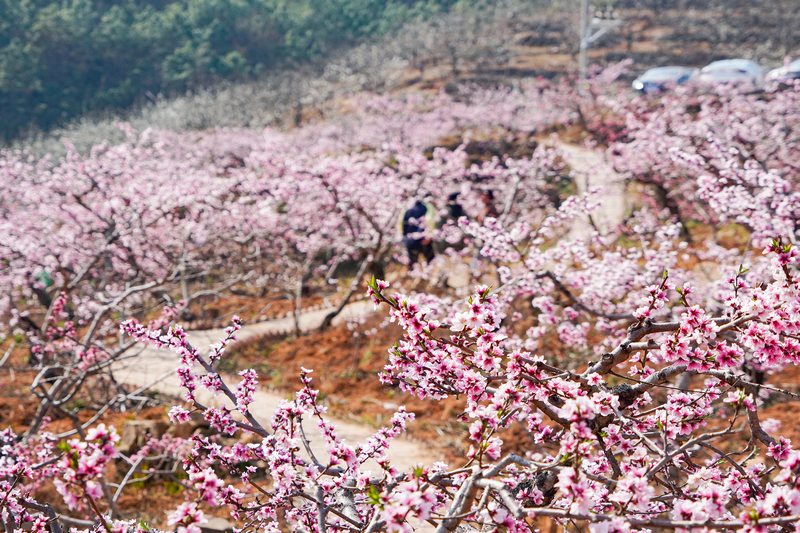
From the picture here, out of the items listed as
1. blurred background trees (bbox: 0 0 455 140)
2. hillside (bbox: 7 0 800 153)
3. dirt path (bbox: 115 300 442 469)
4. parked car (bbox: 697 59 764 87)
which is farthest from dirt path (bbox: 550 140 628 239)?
blurred background trees (bbox: 0 0 455 140)

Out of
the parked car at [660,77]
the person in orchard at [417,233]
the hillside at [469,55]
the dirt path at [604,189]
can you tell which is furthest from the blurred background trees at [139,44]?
the person in orchard at [417,233]

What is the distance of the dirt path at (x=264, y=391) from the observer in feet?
25.5

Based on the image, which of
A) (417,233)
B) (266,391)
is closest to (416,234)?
(417,233)

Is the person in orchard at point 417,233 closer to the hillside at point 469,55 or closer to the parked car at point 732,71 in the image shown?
the parked car at point 732,71

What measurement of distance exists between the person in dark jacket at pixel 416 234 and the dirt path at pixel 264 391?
1704mm

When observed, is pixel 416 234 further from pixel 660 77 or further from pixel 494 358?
pixel 660 77

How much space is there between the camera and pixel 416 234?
12.8 metres

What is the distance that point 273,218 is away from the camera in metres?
15.7

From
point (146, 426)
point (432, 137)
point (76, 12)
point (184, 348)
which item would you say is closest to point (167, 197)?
point (146, 426)

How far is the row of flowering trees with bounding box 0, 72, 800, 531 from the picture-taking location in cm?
251

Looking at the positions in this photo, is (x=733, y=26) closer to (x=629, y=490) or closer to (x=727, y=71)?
(x=727, y=71)

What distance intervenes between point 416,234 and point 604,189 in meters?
7.42

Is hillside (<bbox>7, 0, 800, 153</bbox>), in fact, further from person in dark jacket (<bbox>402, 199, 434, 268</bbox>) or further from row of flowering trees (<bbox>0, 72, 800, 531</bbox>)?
person in dark jacket (<bbox>402, 199, 434, 268</bbox>)

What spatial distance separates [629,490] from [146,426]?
7306 mm
